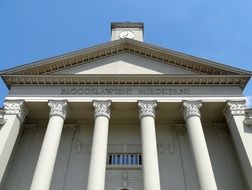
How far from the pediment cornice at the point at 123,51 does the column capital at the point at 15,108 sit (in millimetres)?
2265

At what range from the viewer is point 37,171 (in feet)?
48.0

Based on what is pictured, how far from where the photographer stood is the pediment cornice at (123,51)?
62.6 feet

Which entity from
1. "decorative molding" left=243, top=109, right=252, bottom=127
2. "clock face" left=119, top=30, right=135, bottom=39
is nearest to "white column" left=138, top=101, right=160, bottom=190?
"decorative molding" left=243, top=109, right=252, bottom=127

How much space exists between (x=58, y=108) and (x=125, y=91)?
4467 mm

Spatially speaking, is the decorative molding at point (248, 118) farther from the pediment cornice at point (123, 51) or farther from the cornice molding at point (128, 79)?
the pediment cornice at point (123, 51)

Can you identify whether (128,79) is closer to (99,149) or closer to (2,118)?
(99,149)

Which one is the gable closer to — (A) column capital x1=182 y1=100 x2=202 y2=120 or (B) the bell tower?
(A) column capital x1=182 y1=100 x2=202 y2=120

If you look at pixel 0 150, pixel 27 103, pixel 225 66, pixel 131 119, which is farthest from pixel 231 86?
pixel 0 150

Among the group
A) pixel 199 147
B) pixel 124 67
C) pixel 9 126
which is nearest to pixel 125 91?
pixel 124 67

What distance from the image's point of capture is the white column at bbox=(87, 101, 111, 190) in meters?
14.2

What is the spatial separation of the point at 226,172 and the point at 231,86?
18.4 ft

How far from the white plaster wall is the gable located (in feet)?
13.0

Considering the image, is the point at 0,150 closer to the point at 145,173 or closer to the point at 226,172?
the point at 145,173

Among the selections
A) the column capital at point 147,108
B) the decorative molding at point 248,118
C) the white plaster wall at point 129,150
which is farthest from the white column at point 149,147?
the decorative molding at point 248,118
